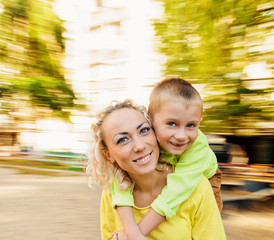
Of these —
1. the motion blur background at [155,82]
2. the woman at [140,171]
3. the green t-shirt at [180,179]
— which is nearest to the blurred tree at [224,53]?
the motion blur background at [155,82]

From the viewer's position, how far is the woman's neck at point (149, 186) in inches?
67.9

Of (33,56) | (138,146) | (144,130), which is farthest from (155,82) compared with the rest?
(33,56)

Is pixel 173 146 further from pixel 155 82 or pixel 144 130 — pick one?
pixel 155 82

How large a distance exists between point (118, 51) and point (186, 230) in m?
15.1

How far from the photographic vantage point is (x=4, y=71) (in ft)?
31.4

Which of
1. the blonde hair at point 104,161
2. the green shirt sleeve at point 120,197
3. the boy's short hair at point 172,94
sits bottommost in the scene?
the green shirt sleeve at point 120,197

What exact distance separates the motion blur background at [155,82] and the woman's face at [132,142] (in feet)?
0.87

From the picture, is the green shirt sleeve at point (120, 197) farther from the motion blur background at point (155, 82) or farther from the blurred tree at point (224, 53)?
the blurred tree at point (224, 53)

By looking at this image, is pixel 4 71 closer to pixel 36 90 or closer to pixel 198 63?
pixel 36 90

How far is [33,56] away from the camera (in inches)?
387

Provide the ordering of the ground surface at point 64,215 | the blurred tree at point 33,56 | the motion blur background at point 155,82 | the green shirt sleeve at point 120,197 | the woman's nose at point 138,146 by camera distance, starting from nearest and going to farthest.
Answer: the woman's nose at point 138,146
the green shirt sleeve at point 120,197
the ground surface at point 64,215
the motion blur background at point 155,82
the blurred tree at point 33,56

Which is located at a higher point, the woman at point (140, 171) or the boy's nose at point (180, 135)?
the boy's nose at point (180, 135)

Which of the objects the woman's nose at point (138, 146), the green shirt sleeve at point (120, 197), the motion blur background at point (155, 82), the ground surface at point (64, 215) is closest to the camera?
the woman's nose at point (138, 146)

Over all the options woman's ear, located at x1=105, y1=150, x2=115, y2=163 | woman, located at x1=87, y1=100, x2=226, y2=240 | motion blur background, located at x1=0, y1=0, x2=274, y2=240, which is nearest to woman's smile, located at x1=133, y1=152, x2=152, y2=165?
woman, located at x1=87, y1=100, x2=226, y2=240
